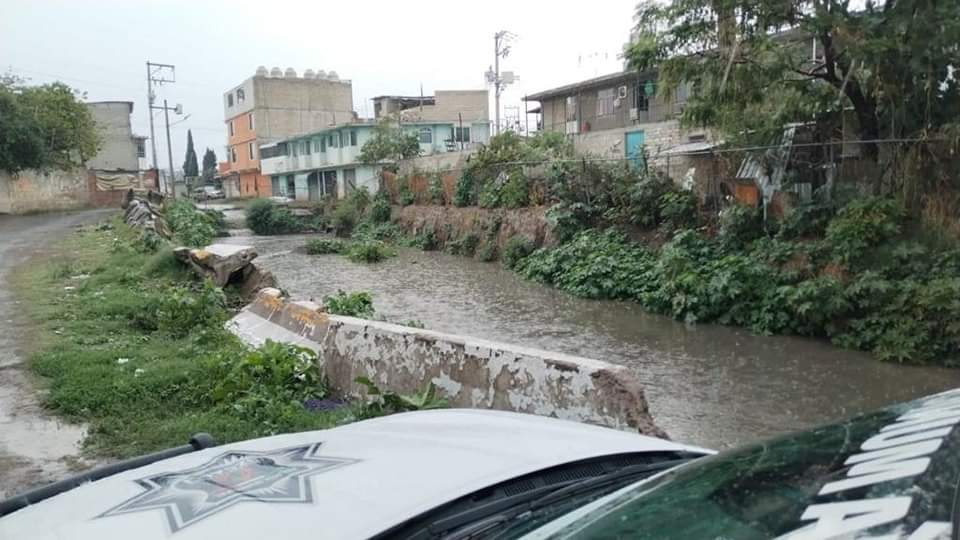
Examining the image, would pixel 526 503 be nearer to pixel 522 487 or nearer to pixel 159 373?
pixel 522 487

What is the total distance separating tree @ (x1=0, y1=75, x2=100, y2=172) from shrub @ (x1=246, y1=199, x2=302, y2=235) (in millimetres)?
10120

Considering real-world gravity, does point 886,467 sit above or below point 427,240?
above

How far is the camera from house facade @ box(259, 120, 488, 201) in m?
42.0

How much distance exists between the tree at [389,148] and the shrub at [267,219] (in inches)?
212

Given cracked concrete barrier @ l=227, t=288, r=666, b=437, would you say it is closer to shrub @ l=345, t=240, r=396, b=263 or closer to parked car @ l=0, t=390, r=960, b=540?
parked car @ l=0, t=390, r=960, b=540

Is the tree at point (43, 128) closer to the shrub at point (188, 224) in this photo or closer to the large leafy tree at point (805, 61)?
the shrub at point (188, 224)

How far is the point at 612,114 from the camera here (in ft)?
101

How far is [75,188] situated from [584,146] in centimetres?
2713

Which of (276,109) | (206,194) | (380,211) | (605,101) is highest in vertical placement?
(276,109)

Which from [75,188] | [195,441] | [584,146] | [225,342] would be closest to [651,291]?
[225,342]

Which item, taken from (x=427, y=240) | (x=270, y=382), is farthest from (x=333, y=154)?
(x=270, y=382)

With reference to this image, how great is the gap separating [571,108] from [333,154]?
1733 cm

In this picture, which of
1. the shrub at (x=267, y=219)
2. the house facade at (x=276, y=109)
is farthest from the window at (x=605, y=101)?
the house facade at (x=276, y=109)

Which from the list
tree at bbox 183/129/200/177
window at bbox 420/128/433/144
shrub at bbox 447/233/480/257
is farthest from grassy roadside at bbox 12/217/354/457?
tree at bbox 183/129/200/177
